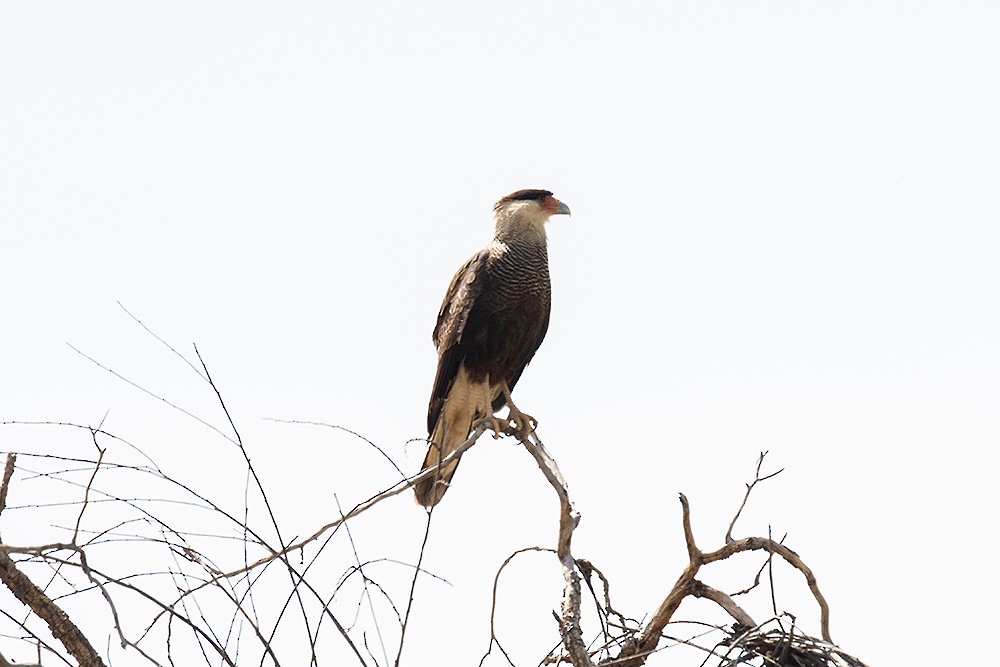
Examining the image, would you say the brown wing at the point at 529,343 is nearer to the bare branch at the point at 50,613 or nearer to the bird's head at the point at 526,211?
the bird's head at the point at 526,211

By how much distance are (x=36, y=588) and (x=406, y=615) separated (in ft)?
2.76

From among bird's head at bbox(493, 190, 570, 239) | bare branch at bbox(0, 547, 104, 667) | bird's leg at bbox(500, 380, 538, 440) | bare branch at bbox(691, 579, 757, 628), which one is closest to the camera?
bare branch at bbox(0, 547, 104, 667)

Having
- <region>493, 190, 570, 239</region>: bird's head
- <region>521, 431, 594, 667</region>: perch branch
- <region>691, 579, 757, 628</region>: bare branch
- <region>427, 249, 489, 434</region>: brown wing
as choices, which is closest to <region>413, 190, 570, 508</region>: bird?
<region>427, 249, 489, 434</region>: brown wing

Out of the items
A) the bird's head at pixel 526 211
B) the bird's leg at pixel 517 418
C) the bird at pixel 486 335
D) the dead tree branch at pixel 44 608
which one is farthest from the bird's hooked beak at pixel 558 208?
the dead tree branch at pixel 44 608

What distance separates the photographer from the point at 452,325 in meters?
5.64

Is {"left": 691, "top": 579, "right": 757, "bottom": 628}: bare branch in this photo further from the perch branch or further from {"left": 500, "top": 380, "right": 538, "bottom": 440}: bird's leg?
{"left": 500, "top": 380, "right": 538, "bottom": 440}: bird's leg

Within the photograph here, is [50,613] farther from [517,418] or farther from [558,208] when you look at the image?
[558,208]

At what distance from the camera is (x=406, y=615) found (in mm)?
2156

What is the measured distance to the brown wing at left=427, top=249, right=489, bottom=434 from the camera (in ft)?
18.4

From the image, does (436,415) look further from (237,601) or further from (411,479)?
(237,601)

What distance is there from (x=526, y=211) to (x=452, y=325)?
95 centimetres

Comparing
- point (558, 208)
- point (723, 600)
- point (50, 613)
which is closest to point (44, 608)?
point (50, 613)

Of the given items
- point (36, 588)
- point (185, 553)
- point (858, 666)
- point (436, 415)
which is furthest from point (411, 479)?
point (436, 415)

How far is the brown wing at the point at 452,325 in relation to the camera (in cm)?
560
